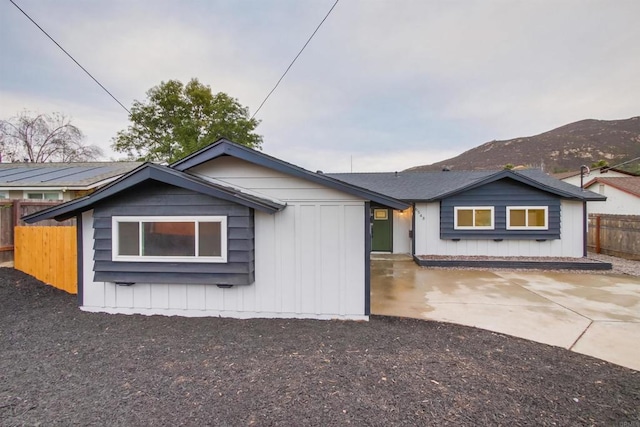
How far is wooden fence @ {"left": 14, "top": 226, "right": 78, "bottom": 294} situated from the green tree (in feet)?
53.1

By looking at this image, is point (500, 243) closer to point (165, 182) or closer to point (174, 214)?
point (174, 214)

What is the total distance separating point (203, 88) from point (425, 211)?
20.7 metres

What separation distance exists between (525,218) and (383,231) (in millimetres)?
4636

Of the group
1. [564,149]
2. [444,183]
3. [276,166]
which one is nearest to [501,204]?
[444,183]

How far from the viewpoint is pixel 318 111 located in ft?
43.9

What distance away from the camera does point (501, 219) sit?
30.8 feet

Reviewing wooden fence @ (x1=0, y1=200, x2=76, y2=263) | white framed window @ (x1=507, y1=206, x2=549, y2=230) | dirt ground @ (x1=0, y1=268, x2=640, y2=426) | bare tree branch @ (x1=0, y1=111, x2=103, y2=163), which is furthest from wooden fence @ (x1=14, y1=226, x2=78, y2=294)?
bare tree branch @ (x1=0, y1=111, x2=103, y2=163)

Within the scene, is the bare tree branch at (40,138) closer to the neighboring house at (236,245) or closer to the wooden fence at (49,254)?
the wooden fence at (49,254)

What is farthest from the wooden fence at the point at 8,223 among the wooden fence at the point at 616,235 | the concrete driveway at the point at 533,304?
the wooden fence at the point at 616,235

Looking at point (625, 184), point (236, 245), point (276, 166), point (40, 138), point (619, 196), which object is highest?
point (40, 138)

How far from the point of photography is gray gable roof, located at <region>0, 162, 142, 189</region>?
1055cm

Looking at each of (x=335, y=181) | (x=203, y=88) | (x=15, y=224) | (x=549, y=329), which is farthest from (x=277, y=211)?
(x=203, y=88)

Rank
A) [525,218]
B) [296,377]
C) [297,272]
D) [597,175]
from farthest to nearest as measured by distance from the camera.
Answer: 1. [597,175]
2. [525,218]
3. [297,272]
4. [296,377]

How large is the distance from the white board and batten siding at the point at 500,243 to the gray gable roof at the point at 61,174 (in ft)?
39.8
